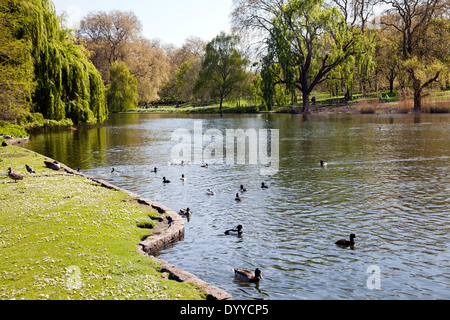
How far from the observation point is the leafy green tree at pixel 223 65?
111m

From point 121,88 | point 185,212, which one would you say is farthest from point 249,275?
point 121,88

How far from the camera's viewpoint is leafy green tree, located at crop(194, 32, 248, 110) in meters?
111

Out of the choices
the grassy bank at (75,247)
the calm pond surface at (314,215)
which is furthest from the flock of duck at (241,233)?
the grassy bank at (75,247)

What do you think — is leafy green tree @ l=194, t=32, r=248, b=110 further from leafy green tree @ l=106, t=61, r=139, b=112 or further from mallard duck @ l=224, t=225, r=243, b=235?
mallard duck @ l=224, t=225, r=243, b=235

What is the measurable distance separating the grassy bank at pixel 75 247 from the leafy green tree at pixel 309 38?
6615cm

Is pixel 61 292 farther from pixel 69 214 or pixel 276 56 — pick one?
pixel 276 56

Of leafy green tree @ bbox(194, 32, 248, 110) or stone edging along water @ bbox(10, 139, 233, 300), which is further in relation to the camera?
leafy green tree @ bbox(194, 32, 248, 110)

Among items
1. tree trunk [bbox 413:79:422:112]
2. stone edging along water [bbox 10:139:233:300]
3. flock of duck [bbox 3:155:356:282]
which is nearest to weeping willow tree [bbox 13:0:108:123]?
flock of duck [bbox 3:155:356:282]

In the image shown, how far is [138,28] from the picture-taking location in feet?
400

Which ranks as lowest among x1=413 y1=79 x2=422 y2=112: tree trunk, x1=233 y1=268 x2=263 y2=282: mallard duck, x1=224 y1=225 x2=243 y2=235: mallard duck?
x1=233 y1=268 x2=263 y2=282: mallard duck

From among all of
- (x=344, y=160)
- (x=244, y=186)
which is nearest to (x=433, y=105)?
(x=344, y=160)

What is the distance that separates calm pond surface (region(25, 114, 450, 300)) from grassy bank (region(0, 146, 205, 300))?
1.94 metres

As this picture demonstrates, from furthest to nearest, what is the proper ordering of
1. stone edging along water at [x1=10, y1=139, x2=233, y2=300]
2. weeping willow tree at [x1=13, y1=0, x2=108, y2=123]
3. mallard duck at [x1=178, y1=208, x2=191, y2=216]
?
weeping willow tree at [x1=13, y1=0, x2=108, y2=123], mallard duck at [x1=178, y1=208, x2=191, y2=216], stone edging along water at [x1=10, y1=139, x2=233, y2=300]

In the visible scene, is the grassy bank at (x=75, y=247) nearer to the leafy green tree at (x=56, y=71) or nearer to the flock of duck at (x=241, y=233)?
the flock of duck at (x=241, y=233)
